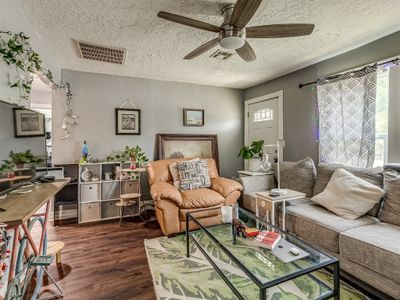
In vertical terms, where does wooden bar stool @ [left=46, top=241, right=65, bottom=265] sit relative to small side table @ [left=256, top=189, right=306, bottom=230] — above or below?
below

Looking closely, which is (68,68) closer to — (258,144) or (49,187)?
(49,187)

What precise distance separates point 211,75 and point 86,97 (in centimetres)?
203

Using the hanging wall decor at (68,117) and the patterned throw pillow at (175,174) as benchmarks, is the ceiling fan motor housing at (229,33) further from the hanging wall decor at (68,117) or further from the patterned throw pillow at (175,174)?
the hanging wall decor at (68,117)

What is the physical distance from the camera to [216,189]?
2947 millimetres

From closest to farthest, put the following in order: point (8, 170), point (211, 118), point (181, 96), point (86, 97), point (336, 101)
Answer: point (8, 170) → point (336, 101) → point (86, 97) → point (181, 96) → point (211, 118)

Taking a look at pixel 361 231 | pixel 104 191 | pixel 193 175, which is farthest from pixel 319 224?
pixel 104 191

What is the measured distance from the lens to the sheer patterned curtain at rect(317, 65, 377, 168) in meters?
2.31

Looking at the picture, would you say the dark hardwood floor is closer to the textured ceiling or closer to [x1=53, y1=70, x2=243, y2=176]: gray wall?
[x1=53, y1=70, x2=243, y2=176]: gray wall

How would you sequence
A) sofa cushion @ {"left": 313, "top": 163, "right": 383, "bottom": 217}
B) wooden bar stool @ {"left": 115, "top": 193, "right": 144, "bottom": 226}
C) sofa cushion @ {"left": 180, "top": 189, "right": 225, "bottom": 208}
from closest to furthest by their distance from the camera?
sofa cushion @ {"left": 313, "top": 163, "right": 383, "bottom": 217}, sofa cushion @ {"left": 180, "top": 189, "right": 225, "bottom": 208}, wooden bar stool @ {"left": 115, "top": 193, "right": 144, "bottom": 226}

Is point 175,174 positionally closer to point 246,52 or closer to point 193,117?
point 193,117

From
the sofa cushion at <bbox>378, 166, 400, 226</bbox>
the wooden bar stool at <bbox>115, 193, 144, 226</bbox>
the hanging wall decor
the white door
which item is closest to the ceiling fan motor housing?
the sofa cushion at <bbox>378, 166, 400, 226</bbox>

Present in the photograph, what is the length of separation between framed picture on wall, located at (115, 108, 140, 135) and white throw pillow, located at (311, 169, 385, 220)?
2.85 metres

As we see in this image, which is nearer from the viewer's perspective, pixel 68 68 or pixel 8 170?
pixel 8 170

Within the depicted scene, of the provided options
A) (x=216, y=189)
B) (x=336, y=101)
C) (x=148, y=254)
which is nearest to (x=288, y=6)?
(x=336, y=101)
